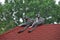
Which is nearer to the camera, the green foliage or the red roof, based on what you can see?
the red roof

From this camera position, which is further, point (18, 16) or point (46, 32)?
point (18, 16)

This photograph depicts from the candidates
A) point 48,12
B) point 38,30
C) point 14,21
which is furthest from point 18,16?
point 38,30

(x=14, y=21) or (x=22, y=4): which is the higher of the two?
(x=22, y=4)

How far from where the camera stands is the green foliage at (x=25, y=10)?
31516 millimetres

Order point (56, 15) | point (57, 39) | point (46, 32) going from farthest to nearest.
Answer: point (56, 15) < point (46, 32) < point (57, 39)

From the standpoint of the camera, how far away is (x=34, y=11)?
105 feet

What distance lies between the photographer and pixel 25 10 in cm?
3300

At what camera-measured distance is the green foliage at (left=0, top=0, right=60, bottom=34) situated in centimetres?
3152

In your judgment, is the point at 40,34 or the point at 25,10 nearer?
the point at 40,34

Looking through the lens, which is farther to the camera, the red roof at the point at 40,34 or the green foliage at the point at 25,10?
the green foliage at the point at 25,10

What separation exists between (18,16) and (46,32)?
61.9 feet

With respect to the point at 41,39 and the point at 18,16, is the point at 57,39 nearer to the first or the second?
the point at 41,39

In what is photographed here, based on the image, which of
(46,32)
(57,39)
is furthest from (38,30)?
(57,39)

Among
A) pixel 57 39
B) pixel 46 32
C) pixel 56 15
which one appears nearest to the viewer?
pixel 57 39
